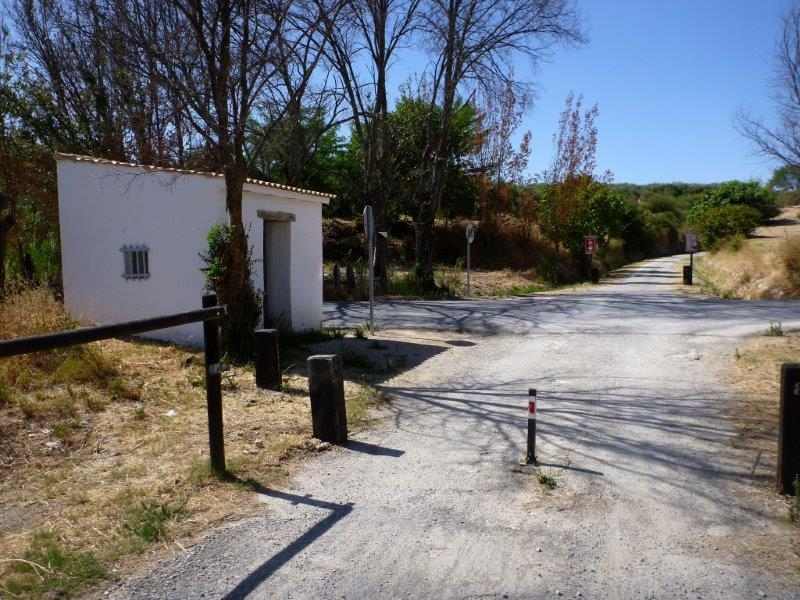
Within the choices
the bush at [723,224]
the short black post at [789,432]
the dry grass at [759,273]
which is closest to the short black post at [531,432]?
the short black post at [789,432]

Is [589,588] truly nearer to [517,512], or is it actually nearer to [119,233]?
[517,512]

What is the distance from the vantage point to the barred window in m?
11.9

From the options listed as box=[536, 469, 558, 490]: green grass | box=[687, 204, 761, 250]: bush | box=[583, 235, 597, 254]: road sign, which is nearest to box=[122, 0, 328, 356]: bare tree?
box=[536, 469, 558, 490]: green grass

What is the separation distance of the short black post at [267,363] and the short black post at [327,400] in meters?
2.24

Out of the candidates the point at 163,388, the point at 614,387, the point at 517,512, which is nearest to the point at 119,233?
the point at 163,388

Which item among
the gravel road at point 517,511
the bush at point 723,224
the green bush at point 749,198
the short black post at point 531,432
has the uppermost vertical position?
the green bush at point 749,198

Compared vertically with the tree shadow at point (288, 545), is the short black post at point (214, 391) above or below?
above

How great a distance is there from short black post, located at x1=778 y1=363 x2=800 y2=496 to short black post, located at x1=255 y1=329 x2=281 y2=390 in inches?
219

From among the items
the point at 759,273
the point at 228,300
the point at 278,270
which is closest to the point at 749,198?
the point at 759,273

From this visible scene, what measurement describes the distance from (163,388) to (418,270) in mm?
19107

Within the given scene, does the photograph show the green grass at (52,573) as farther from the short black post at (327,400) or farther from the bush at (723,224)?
the bush at (723,224)

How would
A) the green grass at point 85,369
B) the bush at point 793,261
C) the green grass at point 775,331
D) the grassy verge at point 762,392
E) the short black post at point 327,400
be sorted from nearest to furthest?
the grassy verge at point 762,392 → the short black post at point 327,400 → the green grass at point 85,369 → the green grass at point 775,331 → the bush at point 793,261

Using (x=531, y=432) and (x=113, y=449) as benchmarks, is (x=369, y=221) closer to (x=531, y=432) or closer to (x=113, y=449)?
(x=113, y=449)

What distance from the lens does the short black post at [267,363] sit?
8625mm
